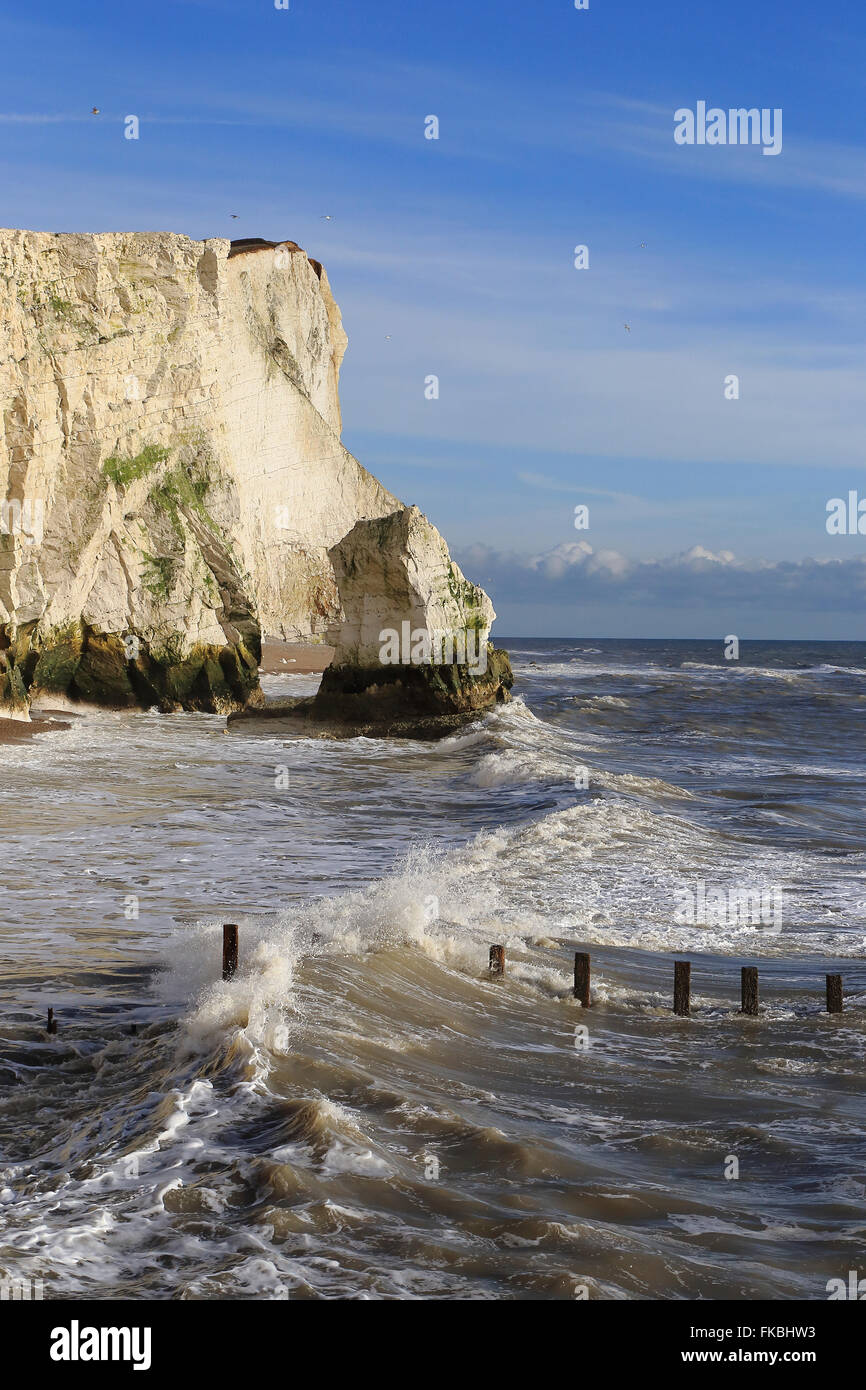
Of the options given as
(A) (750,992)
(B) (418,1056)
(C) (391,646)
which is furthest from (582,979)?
(C) (391,646)

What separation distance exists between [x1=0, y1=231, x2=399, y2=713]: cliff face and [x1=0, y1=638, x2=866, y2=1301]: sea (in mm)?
11743

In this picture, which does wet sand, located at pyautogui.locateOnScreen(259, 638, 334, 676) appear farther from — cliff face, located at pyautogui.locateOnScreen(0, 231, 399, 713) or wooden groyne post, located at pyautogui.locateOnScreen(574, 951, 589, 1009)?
wooden groyne post, located at pyautogui.locateOnScreen(574, 951, 589, 1009)

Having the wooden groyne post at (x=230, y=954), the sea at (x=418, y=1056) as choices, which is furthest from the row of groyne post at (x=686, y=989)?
the wooden groyne post at (x=230, y=954)

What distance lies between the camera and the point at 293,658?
178 feet

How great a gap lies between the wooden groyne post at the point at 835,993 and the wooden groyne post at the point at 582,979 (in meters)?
1.86

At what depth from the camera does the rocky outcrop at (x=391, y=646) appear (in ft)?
93.8

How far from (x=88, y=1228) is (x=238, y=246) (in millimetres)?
56265

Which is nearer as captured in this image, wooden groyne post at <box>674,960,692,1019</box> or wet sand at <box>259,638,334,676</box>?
wooden groyne post at <box>674,960,692,1019</box>

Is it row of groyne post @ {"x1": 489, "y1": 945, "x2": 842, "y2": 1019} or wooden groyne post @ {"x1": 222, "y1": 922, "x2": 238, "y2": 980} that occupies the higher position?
wooden groyne post @ {"x1": 222, "y1": 922, "x2": 238, "y2": 980}

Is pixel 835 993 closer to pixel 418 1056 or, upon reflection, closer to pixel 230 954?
pixel 418 1056

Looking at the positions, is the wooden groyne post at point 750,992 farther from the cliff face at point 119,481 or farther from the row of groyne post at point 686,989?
the cliff face at point 119,481

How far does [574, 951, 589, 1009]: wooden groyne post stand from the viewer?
9.57m

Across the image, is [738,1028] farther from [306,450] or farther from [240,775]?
[306,450]

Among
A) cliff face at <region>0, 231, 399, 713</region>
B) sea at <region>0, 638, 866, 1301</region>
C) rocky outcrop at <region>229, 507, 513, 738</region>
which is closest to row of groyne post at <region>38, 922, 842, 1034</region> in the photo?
sea at <region>0, 638, 866, 1301</region>
